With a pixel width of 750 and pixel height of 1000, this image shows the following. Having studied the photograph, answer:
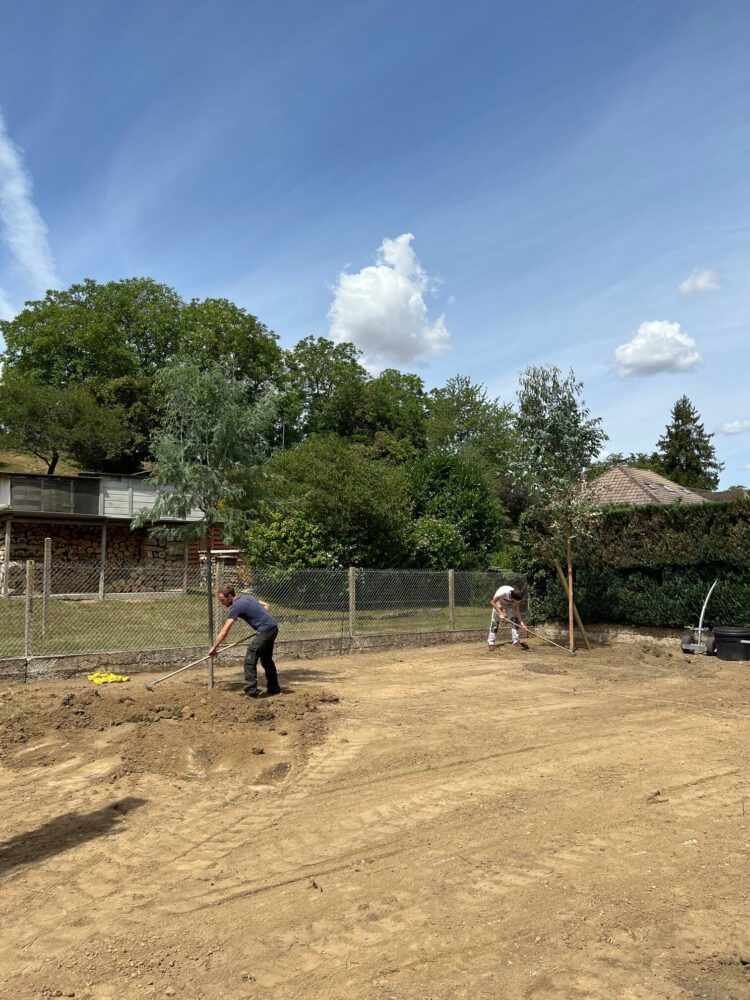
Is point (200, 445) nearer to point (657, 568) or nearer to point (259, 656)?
point (259, 656)

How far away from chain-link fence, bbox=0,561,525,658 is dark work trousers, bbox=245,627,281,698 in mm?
2776

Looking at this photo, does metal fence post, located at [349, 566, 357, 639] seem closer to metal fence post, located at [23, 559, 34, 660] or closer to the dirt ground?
the dirt ground

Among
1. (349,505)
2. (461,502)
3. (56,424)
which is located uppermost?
(56,424)

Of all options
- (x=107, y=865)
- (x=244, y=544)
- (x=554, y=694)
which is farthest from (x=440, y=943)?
(x=244, y=544)

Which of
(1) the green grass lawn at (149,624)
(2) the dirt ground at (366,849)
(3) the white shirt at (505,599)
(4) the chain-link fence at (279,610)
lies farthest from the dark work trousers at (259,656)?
(3) the white shirt at (505,599)

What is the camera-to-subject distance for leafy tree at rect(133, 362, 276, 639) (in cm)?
991

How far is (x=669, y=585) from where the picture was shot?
15.5 metres

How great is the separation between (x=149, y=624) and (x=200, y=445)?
15.3 feet

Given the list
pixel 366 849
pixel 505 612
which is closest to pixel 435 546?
pixel 505 612

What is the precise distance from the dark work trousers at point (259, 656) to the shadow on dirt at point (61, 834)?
11.2 ft

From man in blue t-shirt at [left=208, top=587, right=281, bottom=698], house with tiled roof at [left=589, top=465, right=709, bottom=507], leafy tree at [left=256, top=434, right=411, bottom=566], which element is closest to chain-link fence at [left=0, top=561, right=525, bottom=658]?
man in blue t-shirt at [left=208, top=587, right=281, bottom=698]

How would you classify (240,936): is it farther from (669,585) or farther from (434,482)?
(434,482)

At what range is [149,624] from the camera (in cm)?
1311

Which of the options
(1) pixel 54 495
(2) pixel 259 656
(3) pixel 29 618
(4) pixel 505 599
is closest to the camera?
(2) pixel 259 656
